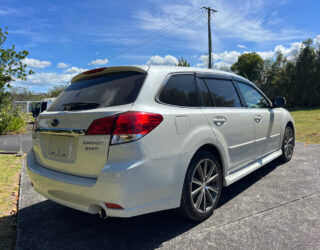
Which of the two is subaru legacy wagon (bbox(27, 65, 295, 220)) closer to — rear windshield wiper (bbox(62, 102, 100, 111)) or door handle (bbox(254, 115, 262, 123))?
rear windshield wiper (bbox(62, 102, 100, 111))

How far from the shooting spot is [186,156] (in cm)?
255

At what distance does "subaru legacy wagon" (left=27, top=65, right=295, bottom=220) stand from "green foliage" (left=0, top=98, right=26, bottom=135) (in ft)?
36.9

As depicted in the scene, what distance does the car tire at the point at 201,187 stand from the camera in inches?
104

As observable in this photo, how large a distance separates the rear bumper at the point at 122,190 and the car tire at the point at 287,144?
141 inches

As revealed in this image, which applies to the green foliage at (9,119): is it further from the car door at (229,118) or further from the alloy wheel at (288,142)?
the alloy wheel at (288,142)

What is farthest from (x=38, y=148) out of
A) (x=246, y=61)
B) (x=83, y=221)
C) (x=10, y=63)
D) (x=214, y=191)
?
(x=246, y=61)

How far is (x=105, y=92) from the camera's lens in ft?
8.46

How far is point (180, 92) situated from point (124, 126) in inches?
34.4

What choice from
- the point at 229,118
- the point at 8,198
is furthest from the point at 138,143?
the point at 8,198

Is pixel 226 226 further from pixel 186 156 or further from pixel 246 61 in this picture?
pixel 246 61

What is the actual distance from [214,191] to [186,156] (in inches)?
31.4

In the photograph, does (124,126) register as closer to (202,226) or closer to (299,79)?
(202,226)

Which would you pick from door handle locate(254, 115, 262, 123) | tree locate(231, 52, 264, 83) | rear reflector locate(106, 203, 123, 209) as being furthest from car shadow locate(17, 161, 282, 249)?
tree locate(231, 52, 264, 83)

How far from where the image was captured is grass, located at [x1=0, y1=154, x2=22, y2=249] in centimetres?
274
